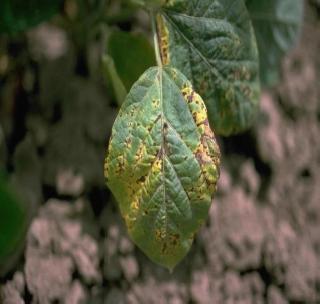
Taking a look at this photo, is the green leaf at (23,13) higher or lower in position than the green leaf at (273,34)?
higher

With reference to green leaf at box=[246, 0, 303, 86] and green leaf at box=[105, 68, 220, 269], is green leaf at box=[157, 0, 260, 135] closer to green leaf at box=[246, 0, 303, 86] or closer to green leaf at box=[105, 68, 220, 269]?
green leaf at box=[105, 68, 220, 269]

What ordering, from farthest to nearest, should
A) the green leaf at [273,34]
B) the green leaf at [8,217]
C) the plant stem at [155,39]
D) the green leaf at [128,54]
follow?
the green leaf at [273,34]
the green leaf at [128,54]
the plant stem at [155,39]
the green leaf at [8,217]

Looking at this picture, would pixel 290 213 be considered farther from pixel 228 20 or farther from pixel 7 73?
pixel 7 73

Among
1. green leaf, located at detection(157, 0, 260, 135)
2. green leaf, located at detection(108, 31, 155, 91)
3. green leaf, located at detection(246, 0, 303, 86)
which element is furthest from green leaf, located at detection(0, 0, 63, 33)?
green leaf, located at detection(246, 0, 303, 86)

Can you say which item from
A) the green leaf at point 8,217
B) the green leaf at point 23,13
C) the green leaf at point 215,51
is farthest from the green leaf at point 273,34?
the green leaf at point 8,217

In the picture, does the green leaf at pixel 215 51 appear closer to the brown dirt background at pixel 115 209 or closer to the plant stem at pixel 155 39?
the plant stem at pixel 155 39

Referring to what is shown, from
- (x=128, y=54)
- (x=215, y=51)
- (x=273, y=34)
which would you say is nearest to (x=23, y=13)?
(x=128, y=54)

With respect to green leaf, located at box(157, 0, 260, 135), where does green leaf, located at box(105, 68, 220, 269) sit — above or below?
below
